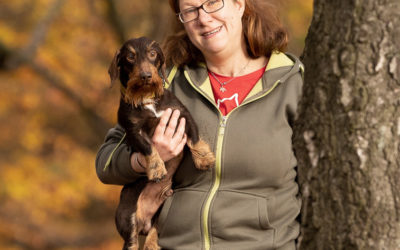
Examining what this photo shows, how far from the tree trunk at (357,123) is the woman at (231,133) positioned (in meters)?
0.28

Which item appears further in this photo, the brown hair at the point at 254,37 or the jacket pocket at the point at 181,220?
the brown hair at the point at 254,37

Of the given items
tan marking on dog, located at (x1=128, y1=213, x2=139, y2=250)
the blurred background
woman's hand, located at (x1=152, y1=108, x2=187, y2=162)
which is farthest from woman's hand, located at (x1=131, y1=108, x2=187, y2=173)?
the blurred background

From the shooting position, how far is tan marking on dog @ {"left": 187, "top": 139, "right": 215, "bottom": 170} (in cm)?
267

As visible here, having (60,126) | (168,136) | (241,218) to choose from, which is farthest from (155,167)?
(60,126)

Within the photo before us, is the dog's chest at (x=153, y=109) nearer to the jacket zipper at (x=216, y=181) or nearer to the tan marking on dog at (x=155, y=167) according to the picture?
the tan marking on dog at (x=155, y=167)

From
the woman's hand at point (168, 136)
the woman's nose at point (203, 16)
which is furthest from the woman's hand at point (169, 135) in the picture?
the woman's nose at point (203, 16)

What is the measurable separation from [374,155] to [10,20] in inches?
353

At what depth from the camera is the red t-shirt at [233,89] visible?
282cm

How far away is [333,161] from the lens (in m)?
2.33

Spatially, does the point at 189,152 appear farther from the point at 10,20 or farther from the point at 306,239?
the point at 10,20

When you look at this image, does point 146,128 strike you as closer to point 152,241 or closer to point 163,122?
point 163,122

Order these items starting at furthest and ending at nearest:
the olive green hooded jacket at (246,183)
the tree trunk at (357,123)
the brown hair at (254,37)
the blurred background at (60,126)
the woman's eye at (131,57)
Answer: the blurred background at (60,126)
the brown hair at (254,37)
the woman's eye at (131,57)
the olive green hooded jacket at (246,183)
the tree trunk at (357,123)

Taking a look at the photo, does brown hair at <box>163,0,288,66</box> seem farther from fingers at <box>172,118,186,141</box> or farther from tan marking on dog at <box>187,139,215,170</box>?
tan marking on dog at <box>187,139,215,170</box>

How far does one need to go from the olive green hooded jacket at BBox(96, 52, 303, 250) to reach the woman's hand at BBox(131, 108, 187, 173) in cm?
12
